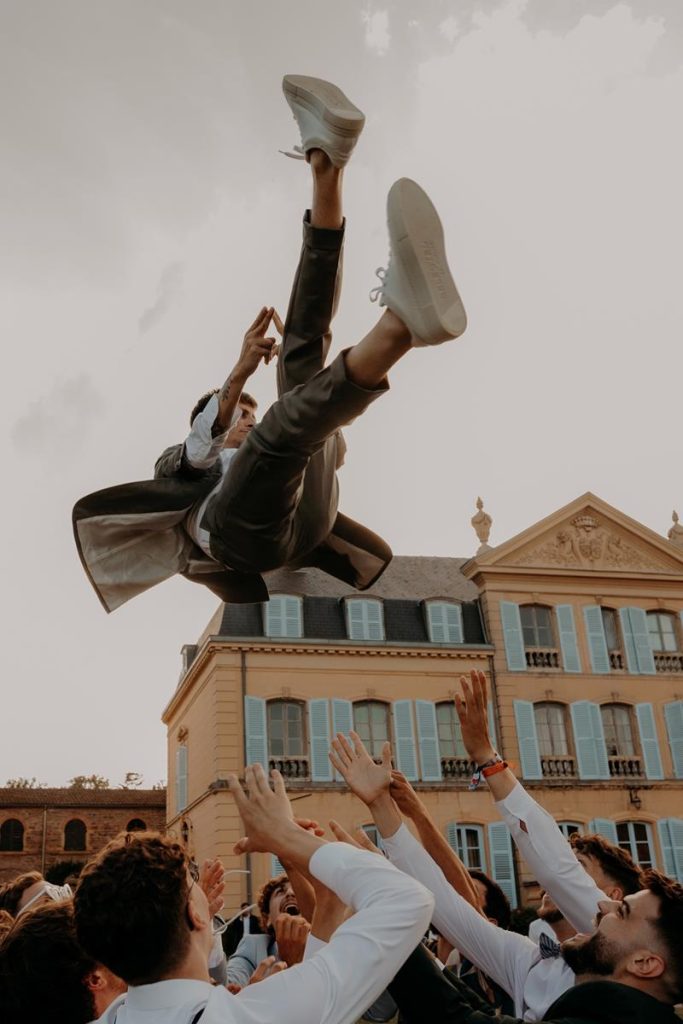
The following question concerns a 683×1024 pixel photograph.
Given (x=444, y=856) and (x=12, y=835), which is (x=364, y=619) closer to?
(x=12, y=835)

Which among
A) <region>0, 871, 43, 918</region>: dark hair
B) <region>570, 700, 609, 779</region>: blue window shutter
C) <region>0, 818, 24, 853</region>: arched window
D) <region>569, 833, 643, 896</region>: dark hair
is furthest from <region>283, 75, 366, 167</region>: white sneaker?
<region>0, 818, 24, 853</region>: arched window

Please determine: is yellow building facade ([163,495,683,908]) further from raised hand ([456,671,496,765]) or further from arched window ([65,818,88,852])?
raised hand ([456,671,496,765])

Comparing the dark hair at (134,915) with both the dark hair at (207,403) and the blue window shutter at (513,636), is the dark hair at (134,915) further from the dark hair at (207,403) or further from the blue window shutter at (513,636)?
the blue window shutter at (513,636)

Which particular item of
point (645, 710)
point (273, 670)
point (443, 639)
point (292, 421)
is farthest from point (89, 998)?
point (645, 710)

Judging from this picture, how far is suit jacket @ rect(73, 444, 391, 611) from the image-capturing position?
4.40 meters

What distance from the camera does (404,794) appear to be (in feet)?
11.5

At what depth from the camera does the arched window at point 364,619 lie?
2495 cm

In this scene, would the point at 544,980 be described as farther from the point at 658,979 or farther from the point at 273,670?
the point at 273,670

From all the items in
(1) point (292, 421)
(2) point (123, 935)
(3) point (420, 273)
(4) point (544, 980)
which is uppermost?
(3) point (420, 273)

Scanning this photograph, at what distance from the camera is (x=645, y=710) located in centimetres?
2561

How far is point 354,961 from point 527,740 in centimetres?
2346

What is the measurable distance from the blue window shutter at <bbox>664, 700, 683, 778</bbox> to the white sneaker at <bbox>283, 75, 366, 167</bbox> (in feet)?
80.6

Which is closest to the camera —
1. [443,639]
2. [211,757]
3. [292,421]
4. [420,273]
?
[420,273]

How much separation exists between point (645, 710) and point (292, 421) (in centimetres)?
2413
